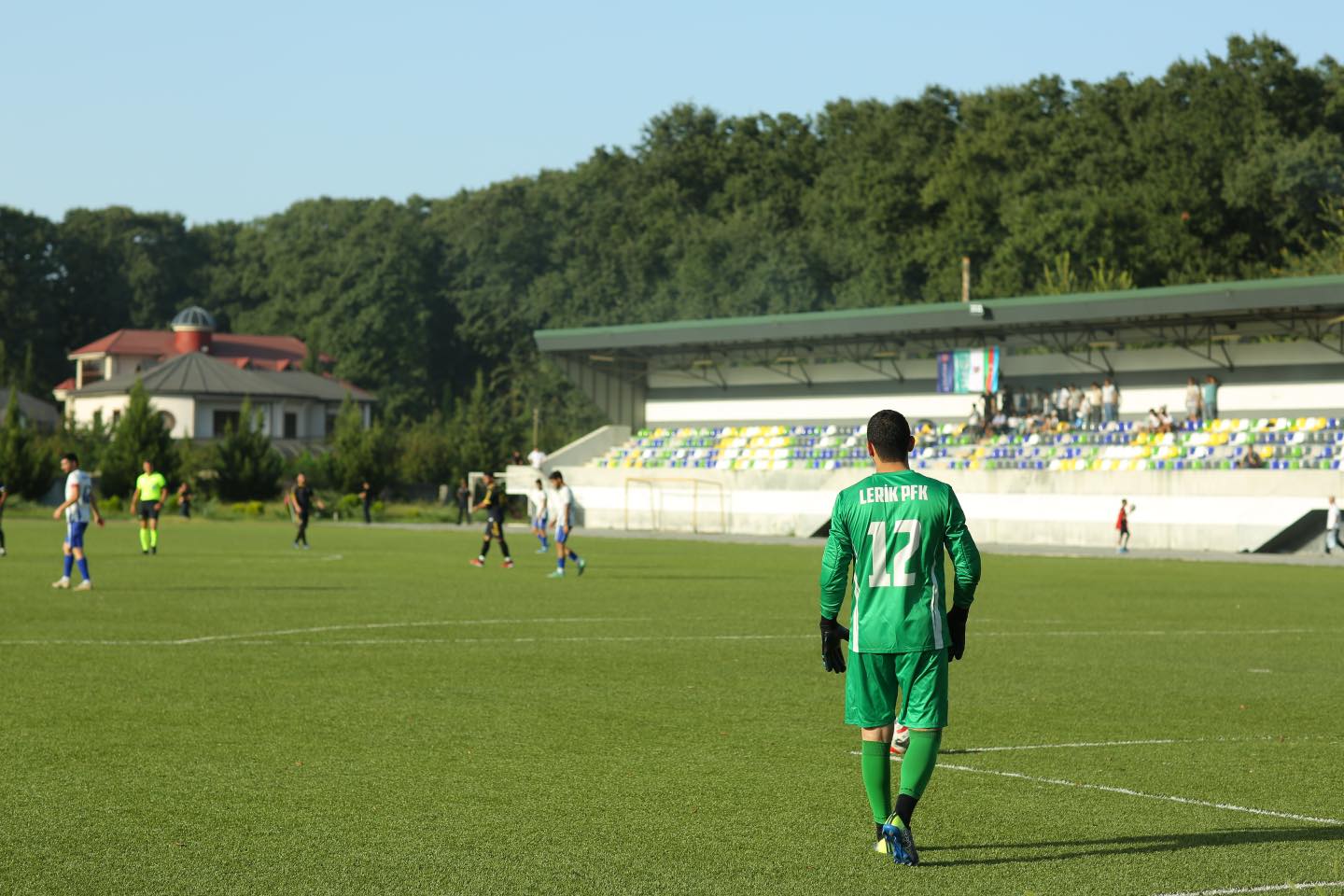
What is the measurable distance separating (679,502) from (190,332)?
66.7m

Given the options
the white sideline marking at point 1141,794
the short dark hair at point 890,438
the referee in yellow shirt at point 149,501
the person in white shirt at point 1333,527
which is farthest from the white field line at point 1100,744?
the person in white shirt at point 1333,527

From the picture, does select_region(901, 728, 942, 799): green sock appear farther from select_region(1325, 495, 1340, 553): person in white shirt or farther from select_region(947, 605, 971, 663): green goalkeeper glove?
select_region(1325, 495, 1340, 553): person in white shirt

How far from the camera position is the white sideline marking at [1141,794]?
8.57 metres

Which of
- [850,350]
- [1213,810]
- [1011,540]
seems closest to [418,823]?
[1213,810]

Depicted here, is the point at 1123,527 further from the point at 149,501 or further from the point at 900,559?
the point at 900,559

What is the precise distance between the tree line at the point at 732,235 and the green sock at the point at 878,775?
219ft

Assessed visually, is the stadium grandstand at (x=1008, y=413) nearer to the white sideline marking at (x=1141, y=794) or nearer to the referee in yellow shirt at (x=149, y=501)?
the referee in yellow shirt at (x=149, y=501)

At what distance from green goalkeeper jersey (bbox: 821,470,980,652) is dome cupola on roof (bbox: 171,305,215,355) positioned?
114651 mm

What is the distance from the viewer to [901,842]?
7.46 metres

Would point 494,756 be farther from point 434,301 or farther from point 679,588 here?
point 434,301

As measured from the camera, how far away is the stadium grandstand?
Answer: 48.9 m

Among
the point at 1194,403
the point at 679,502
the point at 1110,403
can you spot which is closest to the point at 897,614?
the point at 1194,403

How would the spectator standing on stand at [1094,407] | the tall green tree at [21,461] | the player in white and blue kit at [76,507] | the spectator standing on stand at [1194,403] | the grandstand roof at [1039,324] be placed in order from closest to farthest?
1. the player in white and blue kit at [76,507]
2. the grandstand roof at [1039,324]
3. the spectator standing on stand at [1194,403]
4. the spectator standing on stand at [1094,407]
5. the tall green tree at [21,461]

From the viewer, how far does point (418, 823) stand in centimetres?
825
